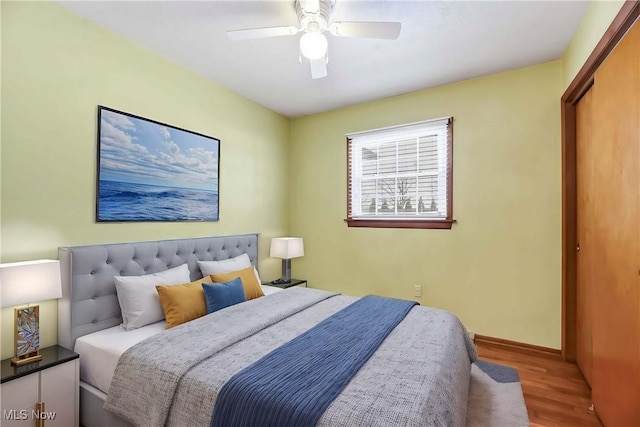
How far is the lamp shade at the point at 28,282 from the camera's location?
1.66 metres

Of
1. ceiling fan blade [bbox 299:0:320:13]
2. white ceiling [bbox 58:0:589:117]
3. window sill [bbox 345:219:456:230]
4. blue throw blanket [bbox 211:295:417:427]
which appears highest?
white ceiling [bbox 58:0:589:117]

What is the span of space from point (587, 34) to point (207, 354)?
3.21 metres

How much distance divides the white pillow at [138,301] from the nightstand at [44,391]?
14.1 inches

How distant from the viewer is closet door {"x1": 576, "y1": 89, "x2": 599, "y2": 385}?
2268 mm

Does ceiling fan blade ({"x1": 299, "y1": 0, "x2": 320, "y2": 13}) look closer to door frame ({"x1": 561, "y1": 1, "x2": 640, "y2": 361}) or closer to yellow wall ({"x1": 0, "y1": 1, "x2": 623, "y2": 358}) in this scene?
yellow wall ({"x1": 0, "y1": 1, "x2": 623, "y2": 358})

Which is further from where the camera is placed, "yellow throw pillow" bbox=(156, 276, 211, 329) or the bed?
"yellow throw pillow" bbox=(156, 276, 211, 329)

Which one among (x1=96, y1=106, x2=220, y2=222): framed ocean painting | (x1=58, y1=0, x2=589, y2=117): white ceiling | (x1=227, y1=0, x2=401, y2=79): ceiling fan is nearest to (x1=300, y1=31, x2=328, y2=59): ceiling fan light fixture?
(x1=227, y1=0, x2=401, y2=79): ceiling fan

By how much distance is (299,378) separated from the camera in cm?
143

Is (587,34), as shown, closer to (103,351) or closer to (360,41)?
(360,41)

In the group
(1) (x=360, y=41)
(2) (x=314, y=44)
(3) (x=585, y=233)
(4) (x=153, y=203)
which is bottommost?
(3) (x=585, y=233)

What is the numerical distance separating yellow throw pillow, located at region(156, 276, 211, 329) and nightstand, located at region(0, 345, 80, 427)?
0.55m

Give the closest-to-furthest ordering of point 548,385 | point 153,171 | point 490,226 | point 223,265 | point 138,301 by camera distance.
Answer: point 138,301 < point 548,385 < point 153,171 < point 223,265 < point 490,226

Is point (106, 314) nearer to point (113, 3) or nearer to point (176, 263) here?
point (176, 263)

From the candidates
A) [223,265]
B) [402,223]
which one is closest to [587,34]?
[402,223]
